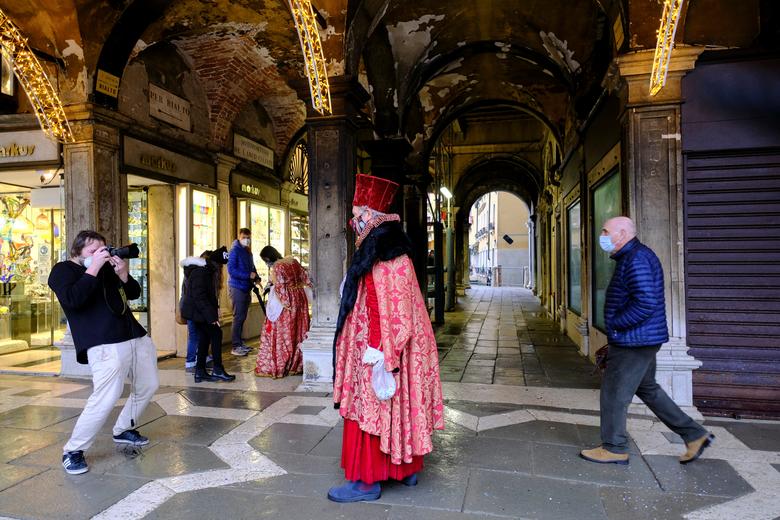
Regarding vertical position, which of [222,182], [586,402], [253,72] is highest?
[253,72]

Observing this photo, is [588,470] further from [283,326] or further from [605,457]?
[283,326]

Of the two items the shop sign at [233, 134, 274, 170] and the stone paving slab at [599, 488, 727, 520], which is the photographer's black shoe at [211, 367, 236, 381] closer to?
the stone paving slab at [599, 488, 727, 520]

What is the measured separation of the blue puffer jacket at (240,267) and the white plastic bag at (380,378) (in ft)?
16.4

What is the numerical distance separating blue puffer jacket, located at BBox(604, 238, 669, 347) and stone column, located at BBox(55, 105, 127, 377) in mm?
5822

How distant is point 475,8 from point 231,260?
17.3 ft

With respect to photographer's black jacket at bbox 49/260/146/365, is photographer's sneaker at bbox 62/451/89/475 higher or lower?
lower

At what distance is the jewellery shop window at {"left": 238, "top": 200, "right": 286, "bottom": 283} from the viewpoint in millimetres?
9062

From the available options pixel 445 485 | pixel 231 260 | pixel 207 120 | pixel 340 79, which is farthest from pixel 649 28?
pixel 207 120

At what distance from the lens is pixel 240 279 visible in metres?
7.36

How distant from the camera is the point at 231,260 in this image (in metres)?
7.29

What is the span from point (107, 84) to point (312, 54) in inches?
120

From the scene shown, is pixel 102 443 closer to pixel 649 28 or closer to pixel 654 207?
pixel 654 207

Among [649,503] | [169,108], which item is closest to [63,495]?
[649,503]

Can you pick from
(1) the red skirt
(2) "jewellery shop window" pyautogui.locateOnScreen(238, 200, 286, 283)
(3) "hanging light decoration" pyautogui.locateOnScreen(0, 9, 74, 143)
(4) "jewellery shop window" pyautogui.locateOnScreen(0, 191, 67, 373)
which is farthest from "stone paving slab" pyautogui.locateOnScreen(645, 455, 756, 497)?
(4) "jewellery shop window" pyautogui.locateOnScreen(0, 191, 67, 373)
